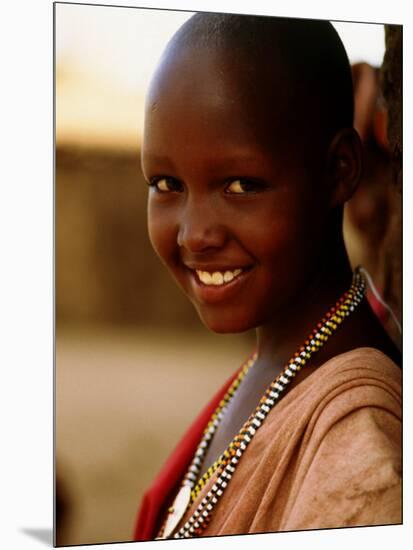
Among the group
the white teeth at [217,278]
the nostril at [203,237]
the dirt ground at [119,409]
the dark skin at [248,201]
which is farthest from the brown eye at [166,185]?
the dirt ground at [119,409]

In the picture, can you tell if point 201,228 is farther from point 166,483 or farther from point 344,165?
point 166,483

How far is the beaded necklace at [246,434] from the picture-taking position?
7.16 feet

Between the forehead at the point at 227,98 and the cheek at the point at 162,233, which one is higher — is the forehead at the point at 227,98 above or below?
above

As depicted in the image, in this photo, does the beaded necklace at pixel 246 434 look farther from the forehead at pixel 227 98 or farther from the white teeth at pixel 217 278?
the forehead at pixel 227 98

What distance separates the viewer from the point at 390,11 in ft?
8.43

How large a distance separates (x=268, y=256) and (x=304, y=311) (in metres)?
0.15

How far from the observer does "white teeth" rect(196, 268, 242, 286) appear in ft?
7.33

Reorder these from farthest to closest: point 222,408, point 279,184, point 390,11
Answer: point 390,11
point 222,408
point 279,184

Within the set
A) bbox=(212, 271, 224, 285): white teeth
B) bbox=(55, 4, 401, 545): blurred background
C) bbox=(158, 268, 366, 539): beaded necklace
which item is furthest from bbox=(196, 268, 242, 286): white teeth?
bbox=(158, 268, 366, 539): beaded necklace

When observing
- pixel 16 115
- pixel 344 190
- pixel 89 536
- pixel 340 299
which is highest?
pixel 16 115

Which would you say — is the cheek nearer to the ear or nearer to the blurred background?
the blurred background

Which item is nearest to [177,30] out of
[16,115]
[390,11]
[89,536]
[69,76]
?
[69,76]

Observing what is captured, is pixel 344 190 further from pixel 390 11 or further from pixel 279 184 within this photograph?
pixel 390 11

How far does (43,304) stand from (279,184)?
0.62 m
